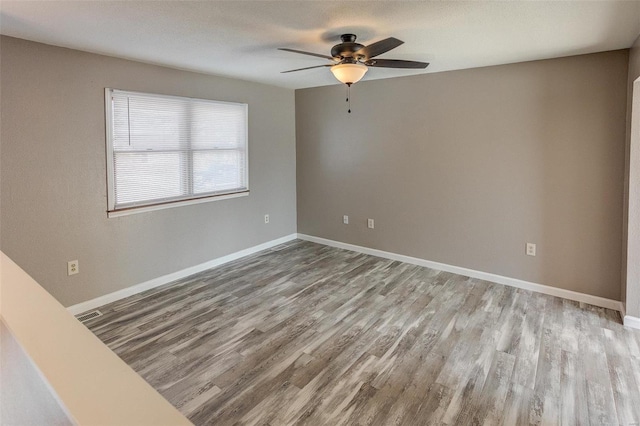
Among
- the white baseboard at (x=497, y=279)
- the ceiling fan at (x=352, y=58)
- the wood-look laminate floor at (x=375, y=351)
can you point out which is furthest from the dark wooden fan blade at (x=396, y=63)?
the white baseboard at (x=497, y=279)

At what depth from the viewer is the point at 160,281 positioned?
3.98 m

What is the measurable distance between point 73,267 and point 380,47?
315 centimetres

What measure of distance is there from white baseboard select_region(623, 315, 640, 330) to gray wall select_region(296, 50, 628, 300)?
0.43 meters

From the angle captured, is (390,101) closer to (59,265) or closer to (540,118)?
(540,118)

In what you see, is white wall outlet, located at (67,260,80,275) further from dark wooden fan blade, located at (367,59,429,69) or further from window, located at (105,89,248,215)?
dark wooden fan blade, located at (367,59,429,69)

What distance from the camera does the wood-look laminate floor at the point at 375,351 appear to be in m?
2.12

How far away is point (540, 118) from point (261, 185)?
3.38 m

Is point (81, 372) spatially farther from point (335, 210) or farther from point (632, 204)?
point (335, 210)

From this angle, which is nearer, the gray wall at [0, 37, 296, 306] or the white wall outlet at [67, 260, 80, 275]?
the gray wall at [0, 37, 296, 306]

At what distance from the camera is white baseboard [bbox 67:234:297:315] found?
339 centimetres

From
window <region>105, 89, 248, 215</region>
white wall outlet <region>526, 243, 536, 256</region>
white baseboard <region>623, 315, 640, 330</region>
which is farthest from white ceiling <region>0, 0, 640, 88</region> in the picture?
white baseboard <region>623, 315, 640, 330</region>

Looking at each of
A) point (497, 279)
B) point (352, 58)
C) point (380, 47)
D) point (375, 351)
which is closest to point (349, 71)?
point (352, 58)

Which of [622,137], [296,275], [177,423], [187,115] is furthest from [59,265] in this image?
[622,137]

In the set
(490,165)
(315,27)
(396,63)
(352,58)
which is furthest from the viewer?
(490,165)
